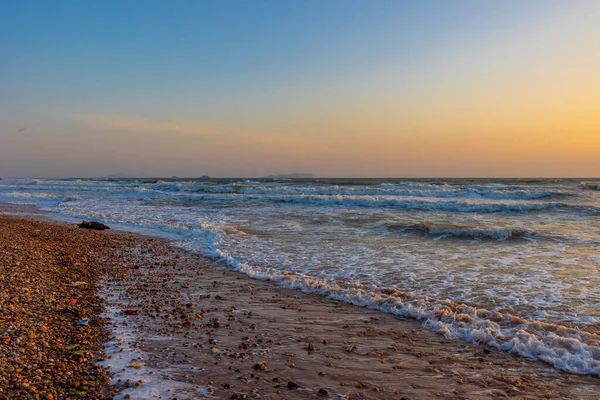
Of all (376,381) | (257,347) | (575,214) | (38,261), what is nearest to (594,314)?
(376,381)

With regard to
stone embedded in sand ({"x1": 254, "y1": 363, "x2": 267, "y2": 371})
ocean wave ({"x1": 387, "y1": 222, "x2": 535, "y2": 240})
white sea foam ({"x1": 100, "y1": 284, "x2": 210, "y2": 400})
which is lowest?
stone embedded in sand ({"x1": 254, "y1": 363, "x2": 267, "y2": 371})

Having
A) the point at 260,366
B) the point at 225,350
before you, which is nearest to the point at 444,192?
the point at 225,350

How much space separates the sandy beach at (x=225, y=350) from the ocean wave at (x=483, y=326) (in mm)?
197

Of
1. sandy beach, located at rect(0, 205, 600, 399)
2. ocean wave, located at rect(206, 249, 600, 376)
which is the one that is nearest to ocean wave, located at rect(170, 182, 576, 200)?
ocean wave, located at rect(206, 249, 600, 376)

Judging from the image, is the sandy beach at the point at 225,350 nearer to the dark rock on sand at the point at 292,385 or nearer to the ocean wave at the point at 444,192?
the dark rock on sand at the point at 292,385

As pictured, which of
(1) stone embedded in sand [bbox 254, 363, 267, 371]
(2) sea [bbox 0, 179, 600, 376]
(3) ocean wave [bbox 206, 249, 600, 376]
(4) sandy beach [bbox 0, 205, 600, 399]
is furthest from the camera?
(2) sea [bbox 0, 179, 600, 376]

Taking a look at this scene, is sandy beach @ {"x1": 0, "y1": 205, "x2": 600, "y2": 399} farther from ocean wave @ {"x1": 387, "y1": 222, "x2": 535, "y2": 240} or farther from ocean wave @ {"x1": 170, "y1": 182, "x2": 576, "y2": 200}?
ocean wave @ {"x1": 170, "y1": 182, "x2": 576, "y2": 200}

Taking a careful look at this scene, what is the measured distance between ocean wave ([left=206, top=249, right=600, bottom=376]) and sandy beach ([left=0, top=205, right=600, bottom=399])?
0.20m

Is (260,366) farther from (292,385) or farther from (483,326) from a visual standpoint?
Result: (483,326)

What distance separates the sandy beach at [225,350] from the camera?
360cm

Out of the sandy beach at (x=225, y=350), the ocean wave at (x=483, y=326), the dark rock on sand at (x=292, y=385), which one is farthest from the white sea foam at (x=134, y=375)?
the ocean wave at (x=483, y=326)

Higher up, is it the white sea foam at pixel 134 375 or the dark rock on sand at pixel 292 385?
the white sea foam at pixel 134 375

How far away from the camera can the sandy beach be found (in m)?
3.60

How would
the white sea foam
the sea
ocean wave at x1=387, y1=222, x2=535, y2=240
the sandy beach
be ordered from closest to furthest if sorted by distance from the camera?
the white sea foam, the sandy beach, the sea, ocean wave at x1=387, y1=222, x2=535, y2=240
